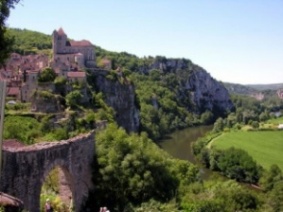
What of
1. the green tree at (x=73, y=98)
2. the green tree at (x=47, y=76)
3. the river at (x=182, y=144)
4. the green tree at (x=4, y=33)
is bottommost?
the river at (x=182, y=144)

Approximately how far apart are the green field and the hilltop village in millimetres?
23095

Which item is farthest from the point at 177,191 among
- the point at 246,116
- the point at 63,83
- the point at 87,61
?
the point at 246,116

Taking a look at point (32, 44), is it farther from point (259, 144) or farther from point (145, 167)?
point (145, 167)

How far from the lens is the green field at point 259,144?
202ft

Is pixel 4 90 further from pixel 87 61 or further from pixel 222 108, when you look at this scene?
pixel 222 108

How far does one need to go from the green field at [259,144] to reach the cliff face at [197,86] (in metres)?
49.6

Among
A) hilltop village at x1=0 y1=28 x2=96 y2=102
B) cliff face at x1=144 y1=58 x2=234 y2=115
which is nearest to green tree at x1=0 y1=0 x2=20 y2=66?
hilltop village at x1=0 y1=28 x2=96 y2=102

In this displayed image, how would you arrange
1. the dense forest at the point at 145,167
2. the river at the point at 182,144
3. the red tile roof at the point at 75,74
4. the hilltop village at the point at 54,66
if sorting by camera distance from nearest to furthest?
the dense forest at the point at 145,167
the hilltop village at the point at 54,66
the red tile roof at the point at 75,74
the river at the point at 182,144

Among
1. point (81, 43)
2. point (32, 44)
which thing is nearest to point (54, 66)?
point (81, 43)

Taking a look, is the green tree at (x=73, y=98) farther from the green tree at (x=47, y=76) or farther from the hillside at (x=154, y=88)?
the hillside at (x=154, y=88)

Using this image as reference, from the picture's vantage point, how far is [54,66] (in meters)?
57.7

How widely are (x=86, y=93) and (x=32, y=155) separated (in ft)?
125

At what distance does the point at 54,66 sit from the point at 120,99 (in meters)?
12.2

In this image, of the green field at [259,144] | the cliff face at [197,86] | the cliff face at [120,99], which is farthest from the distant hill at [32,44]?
the cliff face at [197,86]
